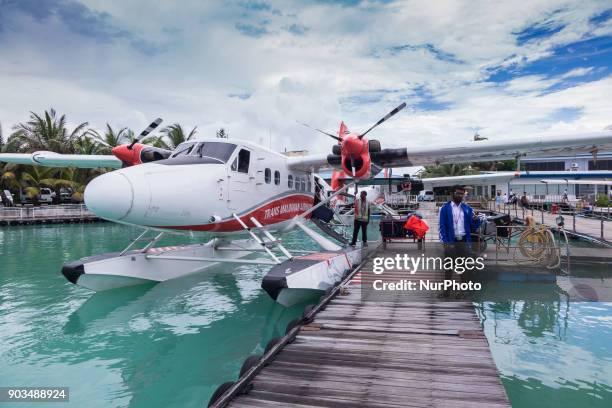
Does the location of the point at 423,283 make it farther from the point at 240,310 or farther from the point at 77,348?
the point at 77,348

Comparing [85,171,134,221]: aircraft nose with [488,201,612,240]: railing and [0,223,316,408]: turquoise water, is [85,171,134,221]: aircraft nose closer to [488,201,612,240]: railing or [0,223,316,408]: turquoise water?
[0,223,316,408]: turquoise water

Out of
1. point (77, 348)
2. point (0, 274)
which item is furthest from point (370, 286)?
point (0, 274)

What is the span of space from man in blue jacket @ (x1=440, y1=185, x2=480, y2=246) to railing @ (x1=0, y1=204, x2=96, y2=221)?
27.2 meters

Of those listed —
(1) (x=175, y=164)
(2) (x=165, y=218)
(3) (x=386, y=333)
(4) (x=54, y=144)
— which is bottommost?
(3) (x=386, y=333)

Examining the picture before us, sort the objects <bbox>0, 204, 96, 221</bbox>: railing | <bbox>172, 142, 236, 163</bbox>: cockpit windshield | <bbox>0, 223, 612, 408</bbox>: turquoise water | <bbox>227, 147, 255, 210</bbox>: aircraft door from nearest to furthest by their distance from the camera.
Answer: <bbox>0, 223, 612, 408</bbox>: turquoise water
<bbox>172, 142, 236, 163</bbox>: cockpit windshield
<bbox>227, 147, 255, 210</bbox>: aircraft door
<bbox>0, 204, 96, 221</bbox>: railing

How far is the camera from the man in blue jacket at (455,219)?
22.6ft

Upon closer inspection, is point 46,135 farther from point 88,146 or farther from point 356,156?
point 356,156

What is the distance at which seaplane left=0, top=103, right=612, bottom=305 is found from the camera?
6.94 metres

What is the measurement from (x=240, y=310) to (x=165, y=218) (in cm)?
258

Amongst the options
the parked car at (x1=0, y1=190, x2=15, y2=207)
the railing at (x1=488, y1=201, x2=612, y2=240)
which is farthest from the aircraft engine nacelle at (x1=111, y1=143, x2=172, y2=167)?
the parked car at (x1=0, y1=190, x2=15, y2=207)

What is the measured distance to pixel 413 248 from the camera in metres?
11.3

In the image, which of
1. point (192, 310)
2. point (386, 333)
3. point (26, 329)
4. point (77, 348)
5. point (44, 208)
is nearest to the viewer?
point (386, 333)

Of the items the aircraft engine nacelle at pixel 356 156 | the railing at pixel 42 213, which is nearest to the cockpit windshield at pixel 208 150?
the aircraft engine nacelle at pixel 356 156

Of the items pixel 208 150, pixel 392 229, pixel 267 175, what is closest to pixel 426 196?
pixel 392 229
